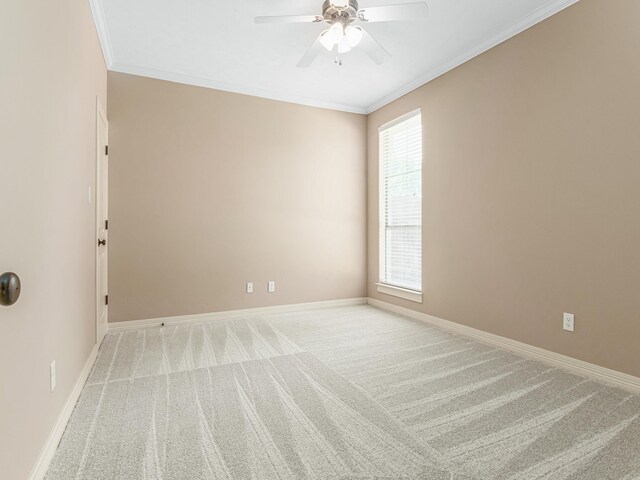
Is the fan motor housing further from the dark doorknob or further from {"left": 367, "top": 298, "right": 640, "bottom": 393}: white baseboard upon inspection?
{"left": 367, "top": 298, "right": 640, "bottom": 393}: white baseboard

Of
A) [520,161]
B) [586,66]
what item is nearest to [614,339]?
[520,161]

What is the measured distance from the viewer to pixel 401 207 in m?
4.40

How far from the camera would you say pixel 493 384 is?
7.54 ft

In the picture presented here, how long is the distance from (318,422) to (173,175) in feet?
9.93

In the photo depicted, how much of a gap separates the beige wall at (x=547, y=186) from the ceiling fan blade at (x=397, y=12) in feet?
4.01

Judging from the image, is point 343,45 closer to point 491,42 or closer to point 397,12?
point 397,12

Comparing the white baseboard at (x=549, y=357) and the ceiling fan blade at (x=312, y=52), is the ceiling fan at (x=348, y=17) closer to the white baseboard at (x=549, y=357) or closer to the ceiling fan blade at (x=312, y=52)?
the ceiling fan blade at (x=312, y=52)

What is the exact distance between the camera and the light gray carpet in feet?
4.91

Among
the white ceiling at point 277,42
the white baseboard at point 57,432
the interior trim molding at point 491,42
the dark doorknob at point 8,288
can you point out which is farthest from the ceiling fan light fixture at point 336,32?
the white baseboard at point 57,432

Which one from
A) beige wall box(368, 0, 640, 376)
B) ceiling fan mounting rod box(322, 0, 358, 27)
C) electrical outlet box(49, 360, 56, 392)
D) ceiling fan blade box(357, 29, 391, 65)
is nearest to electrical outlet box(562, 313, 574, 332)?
beige wall box(368, 0, 640, 376)

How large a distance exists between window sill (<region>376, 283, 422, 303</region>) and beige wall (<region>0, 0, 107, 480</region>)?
10.6 feet

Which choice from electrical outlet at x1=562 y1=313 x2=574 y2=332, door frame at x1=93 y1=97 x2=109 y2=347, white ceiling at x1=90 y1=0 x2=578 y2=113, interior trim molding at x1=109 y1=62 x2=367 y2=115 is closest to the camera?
electrical outlet at x1=562 y1=313 x2=574 y2=332

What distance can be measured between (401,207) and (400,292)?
1.09 meters

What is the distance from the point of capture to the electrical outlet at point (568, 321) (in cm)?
253
